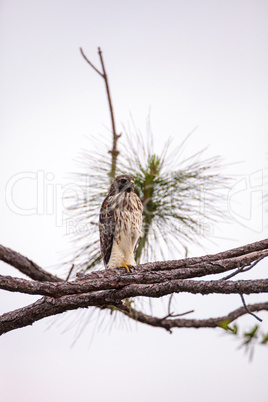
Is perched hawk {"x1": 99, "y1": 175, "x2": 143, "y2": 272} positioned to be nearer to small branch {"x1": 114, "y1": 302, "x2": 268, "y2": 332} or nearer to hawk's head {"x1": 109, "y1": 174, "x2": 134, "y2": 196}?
hawk's head {"x1": 109, "y1": 174, "x2": 134, "y2": 196}

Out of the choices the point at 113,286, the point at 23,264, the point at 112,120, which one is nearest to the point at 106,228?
the point at 112,120

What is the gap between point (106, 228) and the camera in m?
3.72

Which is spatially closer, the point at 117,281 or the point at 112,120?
the point at 117,281

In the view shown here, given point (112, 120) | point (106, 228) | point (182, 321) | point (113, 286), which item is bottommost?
point (182, 321)

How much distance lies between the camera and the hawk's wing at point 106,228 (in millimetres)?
3703

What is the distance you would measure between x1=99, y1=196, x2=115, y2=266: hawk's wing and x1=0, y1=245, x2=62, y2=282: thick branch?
2.13 ft

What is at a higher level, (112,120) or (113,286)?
(112,120)

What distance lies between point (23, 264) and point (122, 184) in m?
1.17

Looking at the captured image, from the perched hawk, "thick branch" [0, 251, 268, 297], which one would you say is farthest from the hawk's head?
"thick branch" [0, 251, 268, 297]

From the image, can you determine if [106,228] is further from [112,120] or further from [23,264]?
[23,264]

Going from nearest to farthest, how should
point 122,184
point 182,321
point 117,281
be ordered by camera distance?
1. point 117,281
2. point 182,321
3. point 122,184

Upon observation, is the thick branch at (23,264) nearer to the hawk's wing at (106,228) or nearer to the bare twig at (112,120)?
the hawk's wing at (106,228)

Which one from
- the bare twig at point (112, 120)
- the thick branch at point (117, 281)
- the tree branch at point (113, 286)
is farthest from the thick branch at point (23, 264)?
the bare twig at point (112, 120)

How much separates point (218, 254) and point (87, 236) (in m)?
1.71
